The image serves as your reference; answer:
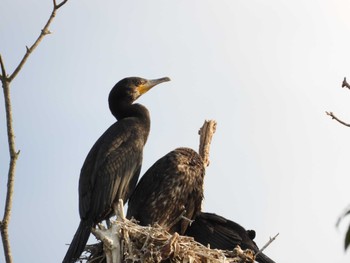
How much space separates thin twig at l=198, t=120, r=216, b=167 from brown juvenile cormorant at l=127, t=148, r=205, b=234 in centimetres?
49

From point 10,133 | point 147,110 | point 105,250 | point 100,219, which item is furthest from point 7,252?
point 147,110

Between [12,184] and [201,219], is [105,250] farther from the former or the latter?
[12,184]

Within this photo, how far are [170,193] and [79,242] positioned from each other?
1.12m

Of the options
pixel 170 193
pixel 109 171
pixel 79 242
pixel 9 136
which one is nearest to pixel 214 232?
pixel 170 193

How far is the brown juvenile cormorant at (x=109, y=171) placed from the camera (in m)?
6.10

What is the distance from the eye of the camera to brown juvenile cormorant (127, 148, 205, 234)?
21.6ft

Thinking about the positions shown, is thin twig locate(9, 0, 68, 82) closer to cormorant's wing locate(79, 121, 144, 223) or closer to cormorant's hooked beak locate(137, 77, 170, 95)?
cormorant's wing locate(79, 121, 144, 223)

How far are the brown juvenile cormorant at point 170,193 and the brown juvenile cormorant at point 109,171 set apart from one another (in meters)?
0.18

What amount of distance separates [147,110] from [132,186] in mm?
1031

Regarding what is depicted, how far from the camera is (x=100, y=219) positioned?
20.3 ft

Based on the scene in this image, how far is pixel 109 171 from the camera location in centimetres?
633

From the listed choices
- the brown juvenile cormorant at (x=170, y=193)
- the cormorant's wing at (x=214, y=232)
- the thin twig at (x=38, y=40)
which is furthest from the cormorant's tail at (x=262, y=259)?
the thin twig at (x=38, y=40)

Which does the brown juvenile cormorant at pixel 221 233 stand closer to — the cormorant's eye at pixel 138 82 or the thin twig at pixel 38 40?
the cormorant's eye at pixel 138 82

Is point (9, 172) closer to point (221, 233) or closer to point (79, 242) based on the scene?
point (79, 242)
